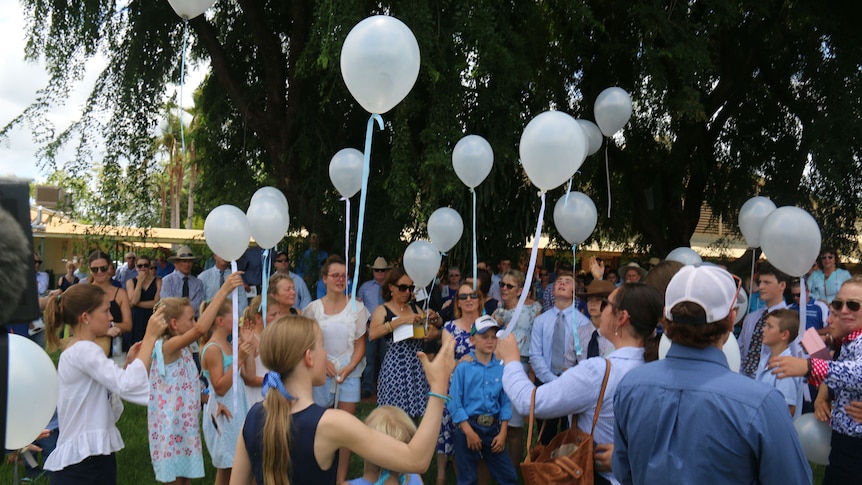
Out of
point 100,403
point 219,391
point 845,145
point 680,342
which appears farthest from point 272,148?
point 680,342

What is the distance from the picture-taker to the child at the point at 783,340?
4766mm

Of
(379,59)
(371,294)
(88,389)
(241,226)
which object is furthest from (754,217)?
(88,389)

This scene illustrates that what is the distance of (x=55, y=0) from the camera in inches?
366

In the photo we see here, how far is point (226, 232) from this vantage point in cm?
544

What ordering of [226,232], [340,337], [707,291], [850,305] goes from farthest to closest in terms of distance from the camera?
1. [340,337]
2. [226,232]
3. [850,305]
4. [707,291]

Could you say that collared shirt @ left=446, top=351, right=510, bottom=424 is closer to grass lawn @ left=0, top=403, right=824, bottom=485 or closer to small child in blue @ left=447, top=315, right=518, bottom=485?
small child in blue @ left=447, top=315, right=518, bottom=485

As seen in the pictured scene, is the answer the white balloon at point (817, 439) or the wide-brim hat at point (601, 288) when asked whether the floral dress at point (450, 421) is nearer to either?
the wide-brim hat at point (601, 288)

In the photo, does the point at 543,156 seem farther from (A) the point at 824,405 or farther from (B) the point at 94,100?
(B) the point at 94,100

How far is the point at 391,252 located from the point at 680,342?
7.13 metres

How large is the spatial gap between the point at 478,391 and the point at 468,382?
92 millimetres

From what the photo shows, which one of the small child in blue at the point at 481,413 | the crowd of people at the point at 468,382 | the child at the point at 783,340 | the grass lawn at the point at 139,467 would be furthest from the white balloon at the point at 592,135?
the small child in blue at the point at 481,413

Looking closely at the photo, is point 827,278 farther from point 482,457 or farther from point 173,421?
point 173,421

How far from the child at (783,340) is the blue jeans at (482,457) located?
177 centimetres

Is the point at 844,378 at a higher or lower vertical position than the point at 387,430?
higher
